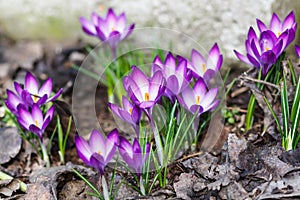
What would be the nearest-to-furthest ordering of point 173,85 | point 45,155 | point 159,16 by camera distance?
point 173,85 < point 45,155 < point 159,16

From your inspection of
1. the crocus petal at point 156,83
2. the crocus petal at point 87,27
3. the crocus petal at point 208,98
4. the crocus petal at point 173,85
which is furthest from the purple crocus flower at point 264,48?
the crocus petal at point 87,27

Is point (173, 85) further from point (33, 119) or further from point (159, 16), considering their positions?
point (159, 16)

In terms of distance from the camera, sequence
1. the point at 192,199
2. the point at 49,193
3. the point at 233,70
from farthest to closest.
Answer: the point at 233,70
the point at 49,193
the point at 192,199

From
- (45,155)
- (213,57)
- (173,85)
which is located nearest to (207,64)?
(213,57)

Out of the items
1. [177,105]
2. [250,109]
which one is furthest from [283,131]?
[177,105]

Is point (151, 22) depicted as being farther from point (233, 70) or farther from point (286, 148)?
point (286, 148)

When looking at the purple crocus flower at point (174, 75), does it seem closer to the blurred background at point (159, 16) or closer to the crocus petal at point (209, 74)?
the crocus petal at point (209, 74)

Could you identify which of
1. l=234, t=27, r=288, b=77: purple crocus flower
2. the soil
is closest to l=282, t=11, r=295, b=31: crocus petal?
l=234, t=27, r=288, b=77: purple crocus flower
